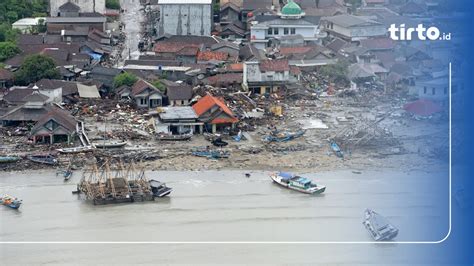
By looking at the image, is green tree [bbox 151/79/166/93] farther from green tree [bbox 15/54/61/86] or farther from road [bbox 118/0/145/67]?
road [bbox 118/0/145/67]

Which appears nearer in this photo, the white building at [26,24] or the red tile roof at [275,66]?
the red tile roof at [275,66]

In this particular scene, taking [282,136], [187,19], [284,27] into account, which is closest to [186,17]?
[187,19]

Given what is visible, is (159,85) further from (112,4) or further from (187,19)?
(112,4)

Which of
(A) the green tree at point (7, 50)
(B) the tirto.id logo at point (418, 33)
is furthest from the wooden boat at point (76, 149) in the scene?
(B) the tirto.id logo at point (418, 33)

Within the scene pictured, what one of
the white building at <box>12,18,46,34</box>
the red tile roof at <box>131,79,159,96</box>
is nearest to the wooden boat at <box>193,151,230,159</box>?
the red tile roof at <box>131,79,159,96</box>

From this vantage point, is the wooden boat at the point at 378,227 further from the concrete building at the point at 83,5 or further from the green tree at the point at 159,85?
the concrete building at the point at 83,5

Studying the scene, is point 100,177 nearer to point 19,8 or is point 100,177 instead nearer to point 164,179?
point 164,179

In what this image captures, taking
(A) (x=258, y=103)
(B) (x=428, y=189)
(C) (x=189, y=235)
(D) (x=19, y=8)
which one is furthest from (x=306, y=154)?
(D) (x=19, y=8)
